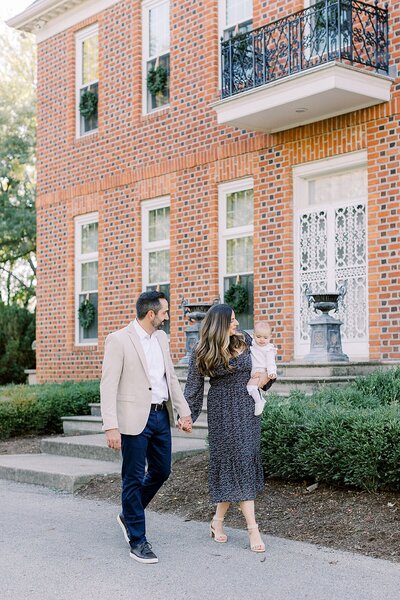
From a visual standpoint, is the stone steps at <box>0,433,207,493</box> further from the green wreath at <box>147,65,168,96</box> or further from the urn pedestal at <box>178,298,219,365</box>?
→ the green wreath at <box>147,65,168,96</box>

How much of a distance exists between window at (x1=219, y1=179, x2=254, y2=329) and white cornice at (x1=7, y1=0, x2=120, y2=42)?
509 cm

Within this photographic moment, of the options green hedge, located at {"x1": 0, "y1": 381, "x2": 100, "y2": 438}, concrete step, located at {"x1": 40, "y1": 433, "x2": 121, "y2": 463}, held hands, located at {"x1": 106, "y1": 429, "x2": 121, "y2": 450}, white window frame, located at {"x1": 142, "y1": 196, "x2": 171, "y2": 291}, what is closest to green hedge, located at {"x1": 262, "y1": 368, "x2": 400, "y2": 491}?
held hands, located at {"x1": 106, "y1": 429, "x2": 121, "y2": 450}

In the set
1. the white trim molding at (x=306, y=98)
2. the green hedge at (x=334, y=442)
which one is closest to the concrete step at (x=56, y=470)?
the green hedge at (x=334, y=442)

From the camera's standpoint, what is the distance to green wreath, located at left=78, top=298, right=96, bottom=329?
17047mm

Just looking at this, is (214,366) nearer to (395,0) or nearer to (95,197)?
(395,0)

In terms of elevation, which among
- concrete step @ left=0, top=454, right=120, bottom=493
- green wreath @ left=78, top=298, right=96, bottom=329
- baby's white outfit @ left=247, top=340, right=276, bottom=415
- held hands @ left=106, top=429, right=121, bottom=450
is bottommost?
concrete step @ left=0, top=454, right=120, bottom=493

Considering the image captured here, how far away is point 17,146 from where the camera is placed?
30.2m

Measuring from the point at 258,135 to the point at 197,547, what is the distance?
315 inches

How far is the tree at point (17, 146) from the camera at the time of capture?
95.6 feet

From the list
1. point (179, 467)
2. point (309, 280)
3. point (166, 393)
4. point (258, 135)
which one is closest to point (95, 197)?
point (258, 135)

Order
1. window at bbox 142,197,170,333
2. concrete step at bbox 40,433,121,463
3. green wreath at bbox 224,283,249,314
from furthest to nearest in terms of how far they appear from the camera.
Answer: window at bbox 142,197,170,333 → green wreath at bbox 224,283,249,314 → concrete step at bbox 40,433,121,463

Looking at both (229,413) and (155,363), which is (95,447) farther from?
(229,413)

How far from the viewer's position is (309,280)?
12.7 metres

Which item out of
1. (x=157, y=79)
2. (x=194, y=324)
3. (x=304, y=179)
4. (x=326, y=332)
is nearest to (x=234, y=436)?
(x=326, y=332)
